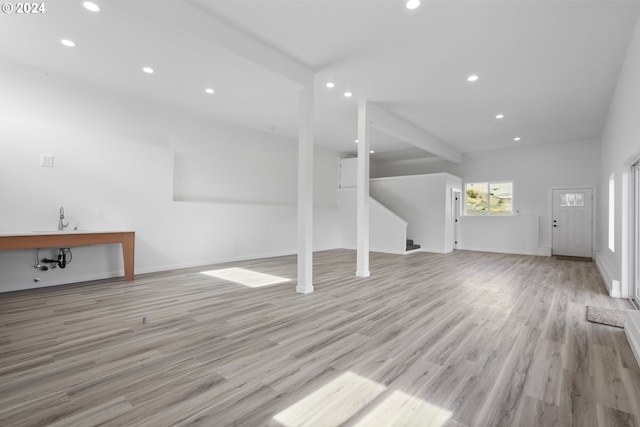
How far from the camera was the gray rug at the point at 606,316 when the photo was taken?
3.20 metres

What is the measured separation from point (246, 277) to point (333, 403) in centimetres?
379

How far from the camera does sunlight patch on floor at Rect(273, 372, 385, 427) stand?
163cm

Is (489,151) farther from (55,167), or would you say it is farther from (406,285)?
(55,167)

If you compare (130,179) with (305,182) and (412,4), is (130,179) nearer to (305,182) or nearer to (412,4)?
(305,182)

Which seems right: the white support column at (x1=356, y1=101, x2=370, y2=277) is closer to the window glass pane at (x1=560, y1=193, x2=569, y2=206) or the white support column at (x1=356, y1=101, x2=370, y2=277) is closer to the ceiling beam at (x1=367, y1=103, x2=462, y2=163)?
the ceiling beam at (x1=367, y1=103, x2=462, y2=163)

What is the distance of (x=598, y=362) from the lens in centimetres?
234

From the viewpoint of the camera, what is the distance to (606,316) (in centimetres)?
339

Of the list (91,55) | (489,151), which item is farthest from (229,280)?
(489,151)

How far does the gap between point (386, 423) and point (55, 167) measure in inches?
220

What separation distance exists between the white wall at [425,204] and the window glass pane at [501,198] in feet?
3.97

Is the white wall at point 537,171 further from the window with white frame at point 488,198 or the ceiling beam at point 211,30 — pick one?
the ceiling beam at point 211,30

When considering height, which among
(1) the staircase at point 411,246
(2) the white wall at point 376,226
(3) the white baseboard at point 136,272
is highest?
(2) the white wall at point 376,226

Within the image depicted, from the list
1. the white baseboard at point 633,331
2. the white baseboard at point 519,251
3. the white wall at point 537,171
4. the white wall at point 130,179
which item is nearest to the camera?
the white baseboard at point 633,331

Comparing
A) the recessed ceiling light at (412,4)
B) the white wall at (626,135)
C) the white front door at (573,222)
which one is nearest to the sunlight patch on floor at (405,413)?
the recessed ceiling light at (412,4)
